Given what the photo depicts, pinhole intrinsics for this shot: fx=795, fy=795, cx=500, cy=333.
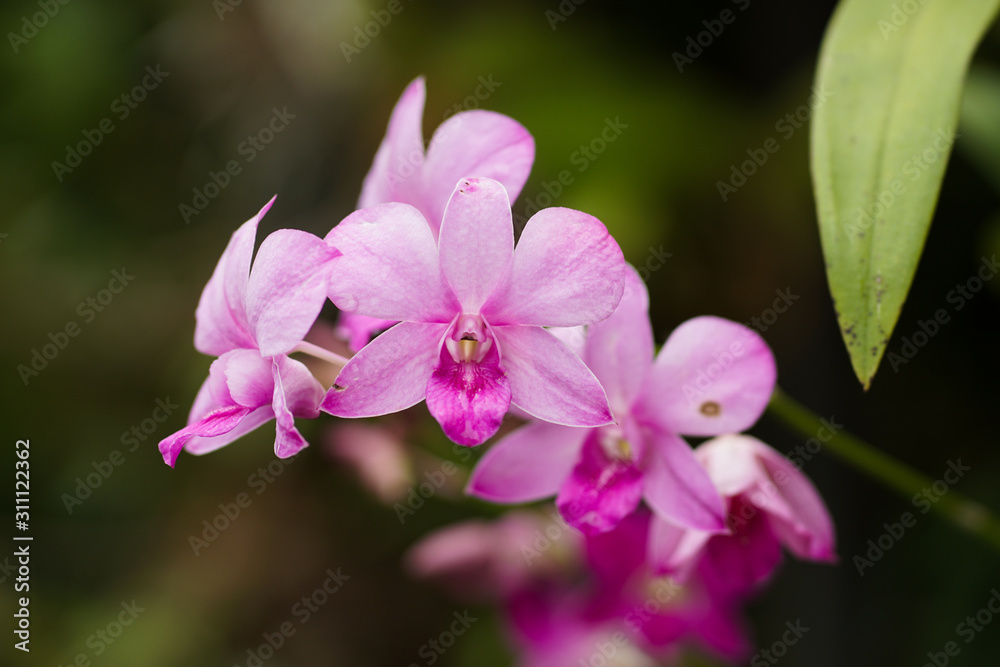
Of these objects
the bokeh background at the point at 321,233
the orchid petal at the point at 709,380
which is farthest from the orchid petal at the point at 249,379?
the bokeh background at the point at 321,233

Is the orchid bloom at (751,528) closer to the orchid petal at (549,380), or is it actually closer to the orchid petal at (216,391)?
the orchid petal at (549,380)

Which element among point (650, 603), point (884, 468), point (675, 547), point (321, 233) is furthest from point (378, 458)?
point (321, 233)

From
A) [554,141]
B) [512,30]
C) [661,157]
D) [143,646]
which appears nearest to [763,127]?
[661,157]

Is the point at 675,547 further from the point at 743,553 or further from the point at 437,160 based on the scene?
the point at 437,160

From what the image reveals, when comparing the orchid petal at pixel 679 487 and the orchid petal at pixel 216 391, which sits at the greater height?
the orchid petal at pixel 216 391

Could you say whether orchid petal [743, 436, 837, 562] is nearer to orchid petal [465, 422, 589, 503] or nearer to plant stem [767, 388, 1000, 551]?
plant stem [767, 388, 1000, 551]

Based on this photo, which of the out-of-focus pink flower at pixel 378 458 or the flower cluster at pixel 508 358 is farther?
the out-of-focus pink flower at pixel 378 458
